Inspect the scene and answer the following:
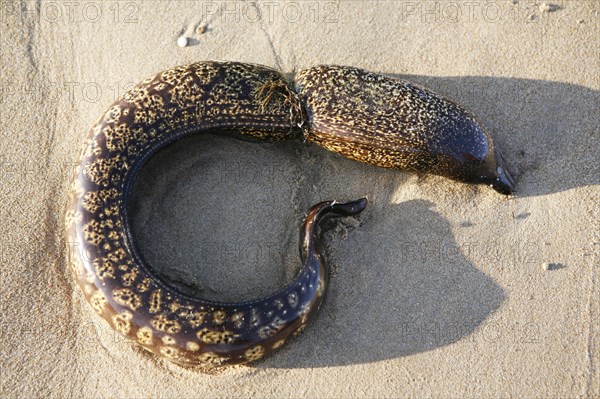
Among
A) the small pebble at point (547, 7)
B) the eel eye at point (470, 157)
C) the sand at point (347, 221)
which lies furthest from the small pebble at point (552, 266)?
the small pebble at point (547, 7)

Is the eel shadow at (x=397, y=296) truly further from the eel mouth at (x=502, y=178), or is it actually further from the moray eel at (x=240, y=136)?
the eel mouth at (x=502, y=178)

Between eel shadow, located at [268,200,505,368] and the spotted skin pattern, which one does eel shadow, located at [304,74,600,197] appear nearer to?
the spotted skin pattern

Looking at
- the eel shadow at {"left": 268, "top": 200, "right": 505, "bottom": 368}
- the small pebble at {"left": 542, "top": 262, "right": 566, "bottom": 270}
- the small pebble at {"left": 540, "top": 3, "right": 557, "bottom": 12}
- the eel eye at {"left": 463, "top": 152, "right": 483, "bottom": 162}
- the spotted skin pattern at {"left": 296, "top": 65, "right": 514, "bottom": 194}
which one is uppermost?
the small pebble at {"left": 540, "top": 3, "right": 557, "bottom": 12}

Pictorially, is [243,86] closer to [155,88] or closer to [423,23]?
[155,88]

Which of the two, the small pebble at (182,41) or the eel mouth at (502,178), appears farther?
the small pebble at (182,41)

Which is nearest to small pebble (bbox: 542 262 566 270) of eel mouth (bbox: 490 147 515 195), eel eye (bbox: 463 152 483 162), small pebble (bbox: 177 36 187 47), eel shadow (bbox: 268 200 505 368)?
eel shadow (bbox: 268 200 505 368)

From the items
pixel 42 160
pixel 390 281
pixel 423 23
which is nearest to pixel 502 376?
pixel 390 281

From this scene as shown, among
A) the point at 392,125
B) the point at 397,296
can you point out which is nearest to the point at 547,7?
the point at 392,125
